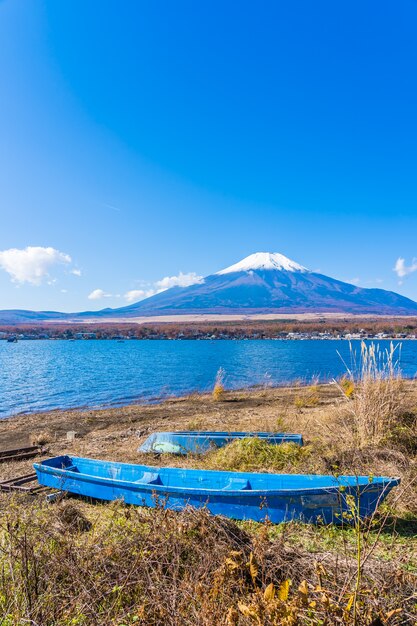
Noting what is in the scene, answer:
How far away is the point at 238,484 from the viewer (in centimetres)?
634

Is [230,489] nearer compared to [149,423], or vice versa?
[230,489]

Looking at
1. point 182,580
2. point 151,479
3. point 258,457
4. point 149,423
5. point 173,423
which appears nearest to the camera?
point 182,580

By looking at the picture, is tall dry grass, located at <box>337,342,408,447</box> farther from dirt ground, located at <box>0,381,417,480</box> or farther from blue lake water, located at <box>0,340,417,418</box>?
blue lake water, located at <box>0,340,417,418</box>

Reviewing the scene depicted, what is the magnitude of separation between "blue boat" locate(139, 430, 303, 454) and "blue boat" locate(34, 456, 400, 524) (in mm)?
2080

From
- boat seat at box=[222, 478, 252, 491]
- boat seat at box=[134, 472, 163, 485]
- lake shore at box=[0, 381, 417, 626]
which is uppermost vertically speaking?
lake shore at box=[0, 381, 417, 626]

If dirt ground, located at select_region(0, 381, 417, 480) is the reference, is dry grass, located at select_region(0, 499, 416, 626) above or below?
above

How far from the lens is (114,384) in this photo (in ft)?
97.4

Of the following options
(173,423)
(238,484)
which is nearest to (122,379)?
(173,423)

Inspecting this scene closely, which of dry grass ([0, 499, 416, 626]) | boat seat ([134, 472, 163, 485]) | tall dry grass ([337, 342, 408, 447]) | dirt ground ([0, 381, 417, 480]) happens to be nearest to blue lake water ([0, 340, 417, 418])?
dirt ground ([0, 381, 417, 480])

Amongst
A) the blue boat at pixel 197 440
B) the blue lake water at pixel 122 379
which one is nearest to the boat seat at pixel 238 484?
the blue boat at pixel 197 440

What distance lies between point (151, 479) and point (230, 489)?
1.52 meters

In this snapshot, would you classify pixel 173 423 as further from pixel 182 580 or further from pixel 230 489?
pixel 182 580

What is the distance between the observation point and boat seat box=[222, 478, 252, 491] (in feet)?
20.5

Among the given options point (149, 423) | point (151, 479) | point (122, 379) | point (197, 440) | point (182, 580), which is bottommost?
point (122, 379)
